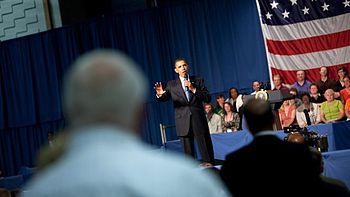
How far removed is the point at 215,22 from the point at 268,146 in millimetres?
10170

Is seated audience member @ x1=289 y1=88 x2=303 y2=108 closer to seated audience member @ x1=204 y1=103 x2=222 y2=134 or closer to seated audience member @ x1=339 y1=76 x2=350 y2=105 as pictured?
seated audience member @ x1=339 y1=76 x2=350 y2=105

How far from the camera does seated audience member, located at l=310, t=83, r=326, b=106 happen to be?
965 centimetres

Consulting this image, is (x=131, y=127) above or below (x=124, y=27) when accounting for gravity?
below

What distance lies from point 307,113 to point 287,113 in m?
Result: 0.35

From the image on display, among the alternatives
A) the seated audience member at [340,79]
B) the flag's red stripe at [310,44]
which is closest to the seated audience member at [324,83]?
the seated audience member at [340,79]

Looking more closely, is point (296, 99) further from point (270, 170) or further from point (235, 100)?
point (270, 170)

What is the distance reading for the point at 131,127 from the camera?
1219 millimetres

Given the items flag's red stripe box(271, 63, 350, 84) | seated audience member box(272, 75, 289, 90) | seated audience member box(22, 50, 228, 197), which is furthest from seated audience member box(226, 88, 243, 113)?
seated audience member box(22, 50, 228, 197)

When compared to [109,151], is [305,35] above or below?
above

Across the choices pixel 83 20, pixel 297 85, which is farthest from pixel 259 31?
pixel 83 20

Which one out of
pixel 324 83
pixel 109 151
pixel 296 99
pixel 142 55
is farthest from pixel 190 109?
pixel 142 55

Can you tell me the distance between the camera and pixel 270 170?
262 cm

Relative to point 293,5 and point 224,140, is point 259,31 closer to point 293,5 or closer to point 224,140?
point 293,5

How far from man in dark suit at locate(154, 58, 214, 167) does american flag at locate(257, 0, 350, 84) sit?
4738mm
